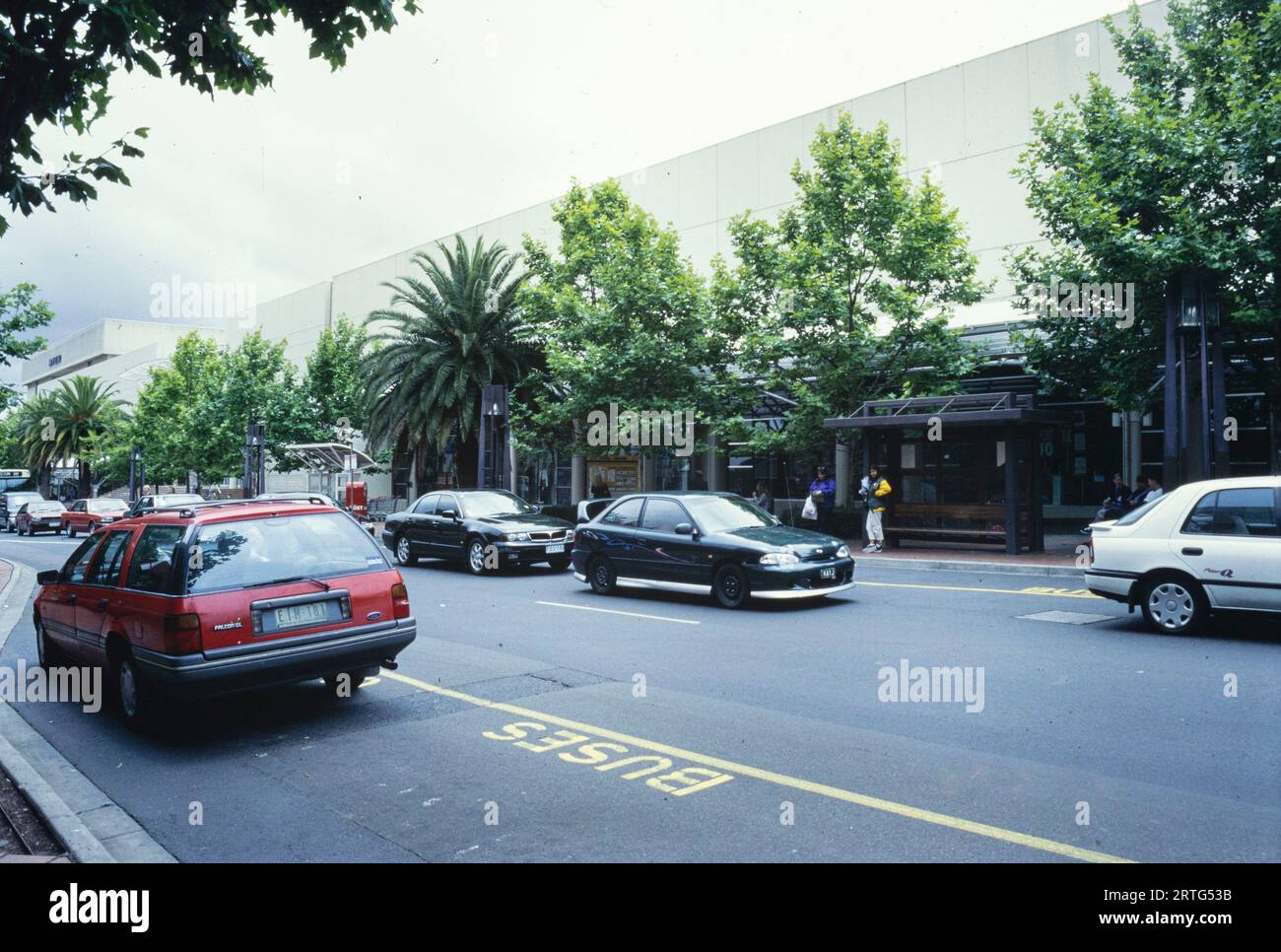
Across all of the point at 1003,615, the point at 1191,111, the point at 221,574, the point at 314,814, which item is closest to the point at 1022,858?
the point at 314,814

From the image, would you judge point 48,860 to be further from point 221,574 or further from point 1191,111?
point 1191,111

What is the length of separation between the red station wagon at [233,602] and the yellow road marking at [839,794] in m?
1.25

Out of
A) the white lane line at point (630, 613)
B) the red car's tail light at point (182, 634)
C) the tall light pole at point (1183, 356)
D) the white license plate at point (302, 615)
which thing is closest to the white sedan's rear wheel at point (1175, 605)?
the white lane line at point (630, 613)

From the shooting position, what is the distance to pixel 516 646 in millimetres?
9969

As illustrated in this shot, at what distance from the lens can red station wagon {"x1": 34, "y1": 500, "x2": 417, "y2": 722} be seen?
251 inches

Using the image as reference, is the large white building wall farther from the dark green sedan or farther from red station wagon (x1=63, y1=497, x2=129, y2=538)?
red station wagon (x1=63, y1=497, x2=129, y2=538)

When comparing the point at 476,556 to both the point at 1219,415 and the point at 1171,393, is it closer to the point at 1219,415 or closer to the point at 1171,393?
the point at 1171,393

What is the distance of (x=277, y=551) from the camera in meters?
Answer: 6.98

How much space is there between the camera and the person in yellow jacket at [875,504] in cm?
2000

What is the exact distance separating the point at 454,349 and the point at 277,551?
26107 mm

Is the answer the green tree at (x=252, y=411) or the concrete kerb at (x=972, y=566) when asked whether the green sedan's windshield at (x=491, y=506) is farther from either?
the green tree at (x=252, y=411)

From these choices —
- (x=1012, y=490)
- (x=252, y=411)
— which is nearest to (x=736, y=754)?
(x=1012, y=490)

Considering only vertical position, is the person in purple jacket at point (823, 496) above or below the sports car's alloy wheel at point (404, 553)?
above

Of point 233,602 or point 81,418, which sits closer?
point 233,602
